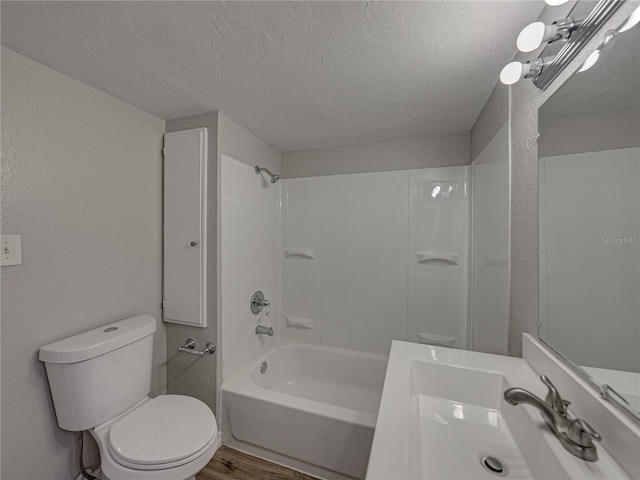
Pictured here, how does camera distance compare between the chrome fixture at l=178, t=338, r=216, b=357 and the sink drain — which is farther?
the chrome fixture at l=178, t=338, r=216, b=357

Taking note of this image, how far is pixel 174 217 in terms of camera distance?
1.73 meters

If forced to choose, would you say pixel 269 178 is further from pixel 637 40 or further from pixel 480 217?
pixel 637 40

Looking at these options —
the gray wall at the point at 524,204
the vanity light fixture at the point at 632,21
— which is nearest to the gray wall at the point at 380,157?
the gray wall at the point at 524,204

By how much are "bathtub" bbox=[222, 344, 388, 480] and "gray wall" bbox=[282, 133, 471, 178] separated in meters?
1.58

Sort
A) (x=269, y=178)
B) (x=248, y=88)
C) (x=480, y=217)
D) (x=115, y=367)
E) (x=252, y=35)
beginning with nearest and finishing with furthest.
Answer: (x=252, y=35) → (x=115, y=367) → (x=248, y=88) → (x=480, y=217) → (x=269, y=178)

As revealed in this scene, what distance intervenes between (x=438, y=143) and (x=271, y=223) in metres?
1.53

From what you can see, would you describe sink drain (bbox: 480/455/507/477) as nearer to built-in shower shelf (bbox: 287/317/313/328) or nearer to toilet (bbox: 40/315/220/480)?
toilet (bbox: 40/315/220/480)

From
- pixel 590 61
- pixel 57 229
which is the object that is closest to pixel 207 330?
pixel 57 229

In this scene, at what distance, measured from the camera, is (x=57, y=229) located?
1253 millimetres

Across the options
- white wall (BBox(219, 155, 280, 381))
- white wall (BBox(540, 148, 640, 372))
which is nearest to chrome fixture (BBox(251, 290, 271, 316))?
white wall (BBox(219, 155, 280, 381))

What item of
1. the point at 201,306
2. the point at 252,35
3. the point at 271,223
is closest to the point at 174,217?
the point at 201,306

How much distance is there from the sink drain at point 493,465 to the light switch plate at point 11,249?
187 centimetres

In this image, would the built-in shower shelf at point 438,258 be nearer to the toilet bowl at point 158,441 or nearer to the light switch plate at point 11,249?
the toilet bowl at point 158,441

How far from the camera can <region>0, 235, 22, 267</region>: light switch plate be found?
1.07 meters
